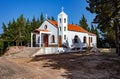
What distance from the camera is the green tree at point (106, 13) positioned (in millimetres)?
29000

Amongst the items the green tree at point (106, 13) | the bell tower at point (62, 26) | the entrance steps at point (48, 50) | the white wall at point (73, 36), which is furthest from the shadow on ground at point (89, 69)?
the white wall at point (73, 36)

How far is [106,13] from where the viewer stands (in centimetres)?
2998

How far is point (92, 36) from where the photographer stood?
181 ft

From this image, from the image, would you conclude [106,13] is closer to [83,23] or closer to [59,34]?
[59,34]

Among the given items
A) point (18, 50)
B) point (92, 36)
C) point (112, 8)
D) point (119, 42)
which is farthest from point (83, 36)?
point (112, 8)

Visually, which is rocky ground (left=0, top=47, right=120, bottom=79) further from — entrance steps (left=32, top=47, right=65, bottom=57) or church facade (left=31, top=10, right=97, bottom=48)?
church facade (left=31, top=10, right=97, bottom=48)

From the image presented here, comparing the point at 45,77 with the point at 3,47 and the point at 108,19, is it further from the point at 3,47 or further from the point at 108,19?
the point at 3,47

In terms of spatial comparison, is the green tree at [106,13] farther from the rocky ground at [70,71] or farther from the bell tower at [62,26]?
the bell tower at [62,26]

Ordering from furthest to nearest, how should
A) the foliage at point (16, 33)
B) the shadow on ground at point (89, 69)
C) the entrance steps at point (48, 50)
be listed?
the foliage at point (16, 33)
the entrance steps at point (48, 50)
the shadow on ground at point (89, 69)

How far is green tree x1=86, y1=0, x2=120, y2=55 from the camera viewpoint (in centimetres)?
2900

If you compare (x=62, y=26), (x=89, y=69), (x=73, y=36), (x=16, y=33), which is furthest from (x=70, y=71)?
(x=16, y=33)

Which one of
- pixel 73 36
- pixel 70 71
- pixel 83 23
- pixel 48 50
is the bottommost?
pixel 70 71

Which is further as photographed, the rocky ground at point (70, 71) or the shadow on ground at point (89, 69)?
the shadow on ground at point (89, 69)

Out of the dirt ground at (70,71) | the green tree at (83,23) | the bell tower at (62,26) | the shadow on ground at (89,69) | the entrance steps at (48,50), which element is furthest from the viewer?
the green tree at (83,23)
